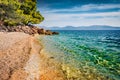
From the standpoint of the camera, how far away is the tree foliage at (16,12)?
8144 cm

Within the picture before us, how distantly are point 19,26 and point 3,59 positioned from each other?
6627cm

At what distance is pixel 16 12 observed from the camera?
8238 centimetres

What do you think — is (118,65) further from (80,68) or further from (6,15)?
(6,15)

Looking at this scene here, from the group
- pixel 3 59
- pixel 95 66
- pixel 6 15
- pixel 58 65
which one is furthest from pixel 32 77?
pixel 6 15

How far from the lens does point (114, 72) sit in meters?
21.1

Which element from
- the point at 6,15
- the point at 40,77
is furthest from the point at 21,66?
the point at 6,15

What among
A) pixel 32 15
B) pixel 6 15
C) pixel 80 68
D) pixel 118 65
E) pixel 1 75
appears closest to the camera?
pixel 1 75

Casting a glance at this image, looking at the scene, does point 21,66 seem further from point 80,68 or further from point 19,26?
point 19,26

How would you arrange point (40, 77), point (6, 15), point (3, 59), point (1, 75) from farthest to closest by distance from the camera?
point (6, 15) → point (3, 59) → point (40, 77) → point (1, 75)

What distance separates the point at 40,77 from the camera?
17.5 meters

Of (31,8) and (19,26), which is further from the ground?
(31,8)

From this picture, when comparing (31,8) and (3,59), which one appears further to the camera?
(31,8)

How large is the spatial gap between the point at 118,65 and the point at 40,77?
1026 centimetres

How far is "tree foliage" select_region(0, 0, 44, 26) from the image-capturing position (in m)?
81.4
